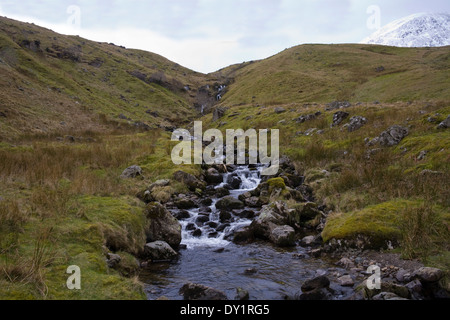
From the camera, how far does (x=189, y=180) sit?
1759 cm

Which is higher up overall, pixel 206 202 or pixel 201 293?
pixel 206 202

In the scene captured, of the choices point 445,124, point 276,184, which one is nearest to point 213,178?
point 276,184

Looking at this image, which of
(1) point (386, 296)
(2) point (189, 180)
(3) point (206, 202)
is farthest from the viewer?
(2) point (189, 180)

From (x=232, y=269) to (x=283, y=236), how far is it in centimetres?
247

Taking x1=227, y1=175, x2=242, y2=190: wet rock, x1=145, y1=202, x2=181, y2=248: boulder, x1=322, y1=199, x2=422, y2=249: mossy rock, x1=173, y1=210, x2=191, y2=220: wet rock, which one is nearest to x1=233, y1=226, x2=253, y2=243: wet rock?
x1=145, y1=202, x2=181, y2=248: boulder

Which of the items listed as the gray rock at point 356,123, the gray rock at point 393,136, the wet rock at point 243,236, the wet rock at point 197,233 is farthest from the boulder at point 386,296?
the gray rock at point 356,123

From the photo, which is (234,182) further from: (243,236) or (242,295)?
(242,295)

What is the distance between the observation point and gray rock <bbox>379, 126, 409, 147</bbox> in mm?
17188

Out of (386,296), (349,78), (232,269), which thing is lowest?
(232,269)

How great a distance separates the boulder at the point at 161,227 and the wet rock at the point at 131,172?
7110 millimetres

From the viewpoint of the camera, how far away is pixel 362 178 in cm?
1298

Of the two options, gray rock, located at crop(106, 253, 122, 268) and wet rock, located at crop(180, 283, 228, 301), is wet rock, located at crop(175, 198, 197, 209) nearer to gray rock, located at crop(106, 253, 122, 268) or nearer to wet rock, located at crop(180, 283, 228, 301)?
gray rock, located at crop(106, 253, 122, 268)

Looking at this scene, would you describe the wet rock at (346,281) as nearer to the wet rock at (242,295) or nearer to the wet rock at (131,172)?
the wet rock at (242,295)
